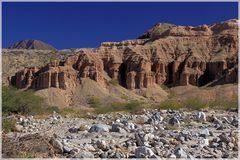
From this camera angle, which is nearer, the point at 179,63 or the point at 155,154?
the point at 155,154

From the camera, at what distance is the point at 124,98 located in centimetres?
7394

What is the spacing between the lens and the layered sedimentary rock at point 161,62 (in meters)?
80.8

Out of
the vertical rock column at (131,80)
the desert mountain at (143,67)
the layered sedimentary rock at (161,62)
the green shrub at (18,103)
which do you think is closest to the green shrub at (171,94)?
the desert mountain at (143,67)

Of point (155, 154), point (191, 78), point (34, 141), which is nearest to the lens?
point (34, 141)

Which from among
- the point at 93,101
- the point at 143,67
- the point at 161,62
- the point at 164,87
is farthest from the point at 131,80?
the point at 93,101

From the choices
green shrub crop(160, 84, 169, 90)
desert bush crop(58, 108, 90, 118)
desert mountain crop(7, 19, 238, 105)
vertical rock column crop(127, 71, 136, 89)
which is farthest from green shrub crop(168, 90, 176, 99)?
desert bush crop(58, 108, 90, 118)

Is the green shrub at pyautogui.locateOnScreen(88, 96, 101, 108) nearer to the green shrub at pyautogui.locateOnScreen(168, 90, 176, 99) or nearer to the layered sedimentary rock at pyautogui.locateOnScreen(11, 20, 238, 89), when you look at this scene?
the layered sedimentary rock at pyautogui.locateOnScreen(11, 20, 238, 89)

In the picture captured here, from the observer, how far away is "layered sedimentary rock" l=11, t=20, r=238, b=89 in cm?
8075

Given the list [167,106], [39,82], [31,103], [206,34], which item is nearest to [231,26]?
[206,34]

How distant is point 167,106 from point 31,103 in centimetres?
1509

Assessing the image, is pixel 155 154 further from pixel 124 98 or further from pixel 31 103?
pixel 124 98

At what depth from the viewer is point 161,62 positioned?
9438 cm

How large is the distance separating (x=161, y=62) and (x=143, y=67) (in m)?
6.87

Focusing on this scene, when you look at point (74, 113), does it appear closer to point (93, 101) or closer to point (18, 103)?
point (18, 103)
